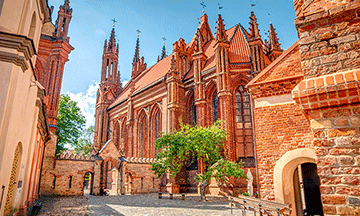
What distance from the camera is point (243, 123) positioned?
2002 centimetres

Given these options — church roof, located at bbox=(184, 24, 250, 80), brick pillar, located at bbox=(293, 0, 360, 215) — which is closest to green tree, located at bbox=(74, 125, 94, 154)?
church roof, located at bbox=(184, 24, 250, 80)

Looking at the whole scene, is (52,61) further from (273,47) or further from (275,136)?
(275,136)

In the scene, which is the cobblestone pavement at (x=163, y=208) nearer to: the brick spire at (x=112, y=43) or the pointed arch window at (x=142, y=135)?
the pointed arch window at (x=142, y=135)

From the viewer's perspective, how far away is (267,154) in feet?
24.3

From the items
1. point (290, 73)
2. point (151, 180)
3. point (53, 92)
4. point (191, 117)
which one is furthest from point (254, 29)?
point (53, 92)

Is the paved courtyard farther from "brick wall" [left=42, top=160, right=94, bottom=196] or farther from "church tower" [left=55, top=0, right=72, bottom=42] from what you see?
"church tower" [left=55, top=0, right=72, bottom=42]

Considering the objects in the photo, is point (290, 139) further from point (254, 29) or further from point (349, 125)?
point (254, 29)

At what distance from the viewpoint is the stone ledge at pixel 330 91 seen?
2590 millimetres

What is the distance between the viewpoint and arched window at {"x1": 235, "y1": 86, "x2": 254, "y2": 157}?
63.6ft

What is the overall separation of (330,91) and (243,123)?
1778 cm

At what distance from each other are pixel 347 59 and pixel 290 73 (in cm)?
486

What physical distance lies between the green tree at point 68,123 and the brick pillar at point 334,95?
30656 millimetres

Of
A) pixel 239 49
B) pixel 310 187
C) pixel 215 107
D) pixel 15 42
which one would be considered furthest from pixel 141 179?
pixel 15 42

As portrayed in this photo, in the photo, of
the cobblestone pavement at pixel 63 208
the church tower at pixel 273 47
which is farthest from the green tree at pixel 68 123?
the church tower at pixel 273 47
